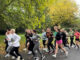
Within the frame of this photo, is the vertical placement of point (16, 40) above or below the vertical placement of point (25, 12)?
below

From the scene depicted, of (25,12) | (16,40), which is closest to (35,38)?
(16,40)

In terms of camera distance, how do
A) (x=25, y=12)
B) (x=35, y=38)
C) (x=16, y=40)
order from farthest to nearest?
(x=25, y=12), (x=35, y=38), (x=16, y=40)

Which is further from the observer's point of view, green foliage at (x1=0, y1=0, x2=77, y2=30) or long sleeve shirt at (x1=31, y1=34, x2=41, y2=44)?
green foliage at (x1=0, y1=0, x2=77, y2=30)

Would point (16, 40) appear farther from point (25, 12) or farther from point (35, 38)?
point (25, 12)

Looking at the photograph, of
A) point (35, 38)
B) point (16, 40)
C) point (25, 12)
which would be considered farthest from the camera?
point (25, 12)

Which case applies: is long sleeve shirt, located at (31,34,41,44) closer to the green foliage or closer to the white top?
the white top

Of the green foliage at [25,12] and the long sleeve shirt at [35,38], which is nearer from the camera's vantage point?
the long sleeve shirt at [35,38]

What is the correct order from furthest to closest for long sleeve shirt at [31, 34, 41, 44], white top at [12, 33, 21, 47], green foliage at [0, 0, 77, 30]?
green foliage at [0, 0, 77, 30]
long sleeve shirt at [31, 34, 41, 44]
white top at [12, 33, 21, 47]

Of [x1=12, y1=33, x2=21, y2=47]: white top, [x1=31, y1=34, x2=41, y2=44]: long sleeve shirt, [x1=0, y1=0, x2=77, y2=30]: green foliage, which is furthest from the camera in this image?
[x1=0, y1=0, x2=77, y2=30]: green foliage

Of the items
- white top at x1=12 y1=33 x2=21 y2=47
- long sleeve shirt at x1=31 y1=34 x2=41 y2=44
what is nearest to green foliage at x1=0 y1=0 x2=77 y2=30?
long sleeve shirt at x1=31 y1=34 x2=41 y2=44

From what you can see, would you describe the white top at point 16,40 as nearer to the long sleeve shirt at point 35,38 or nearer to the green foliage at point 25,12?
the long sleeve shirt at point 35,38

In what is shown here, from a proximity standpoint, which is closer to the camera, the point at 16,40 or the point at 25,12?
the point at 16,40

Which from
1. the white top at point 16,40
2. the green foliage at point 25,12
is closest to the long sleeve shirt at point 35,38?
the white top at point 16,40

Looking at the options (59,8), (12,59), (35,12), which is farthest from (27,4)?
(59,8)
